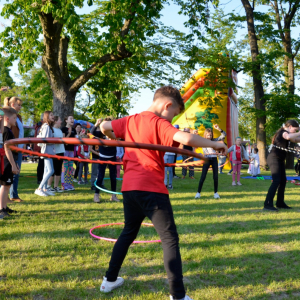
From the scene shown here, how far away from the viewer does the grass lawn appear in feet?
11.1

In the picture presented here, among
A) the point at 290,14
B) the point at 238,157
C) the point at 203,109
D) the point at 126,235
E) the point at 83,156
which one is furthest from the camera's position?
the point at 290,14

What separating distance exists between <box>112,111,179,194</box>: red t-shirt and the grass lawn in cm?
118

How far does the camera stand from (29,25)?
15.6m

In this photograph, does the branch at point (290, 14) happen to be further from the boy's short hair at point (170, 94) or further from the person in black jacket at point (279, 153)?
the boy's short hair at point (170, 94)

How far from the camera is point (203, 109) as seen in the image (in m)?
23.1

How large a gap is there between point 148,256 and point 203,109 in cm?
1966

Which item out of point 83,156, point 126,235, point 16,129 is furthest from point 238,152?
point 126,235

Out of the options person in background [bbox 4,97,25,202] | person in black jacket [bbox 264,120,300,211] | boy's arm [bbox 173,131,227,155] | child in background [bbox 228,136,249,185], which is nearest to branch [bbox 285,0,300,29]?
child in background [bbox 228,136,249,185]

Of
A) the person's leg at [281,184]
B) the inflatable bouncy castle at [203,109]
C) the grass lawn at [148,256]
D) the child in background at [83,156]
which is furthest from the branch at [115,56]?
the person's leg at [281,184]

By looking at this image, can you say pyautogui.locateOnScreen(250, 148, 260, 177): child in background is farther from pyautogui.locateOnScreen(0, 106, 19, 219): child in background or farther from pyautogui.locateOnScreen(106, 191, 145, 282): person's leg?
pyautogui.locateOnScreen(106, 191, 145, 282): person's leg

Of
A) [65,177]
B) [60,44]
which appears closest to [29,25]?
[60,44]

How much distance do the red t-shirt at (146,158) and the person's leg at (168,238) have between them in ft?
0.37

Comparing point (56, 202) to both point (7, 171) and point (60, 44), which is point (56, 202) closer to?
point (7, 171)

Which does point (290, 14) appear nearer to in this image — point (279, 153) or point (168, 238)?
point (279, 153)
